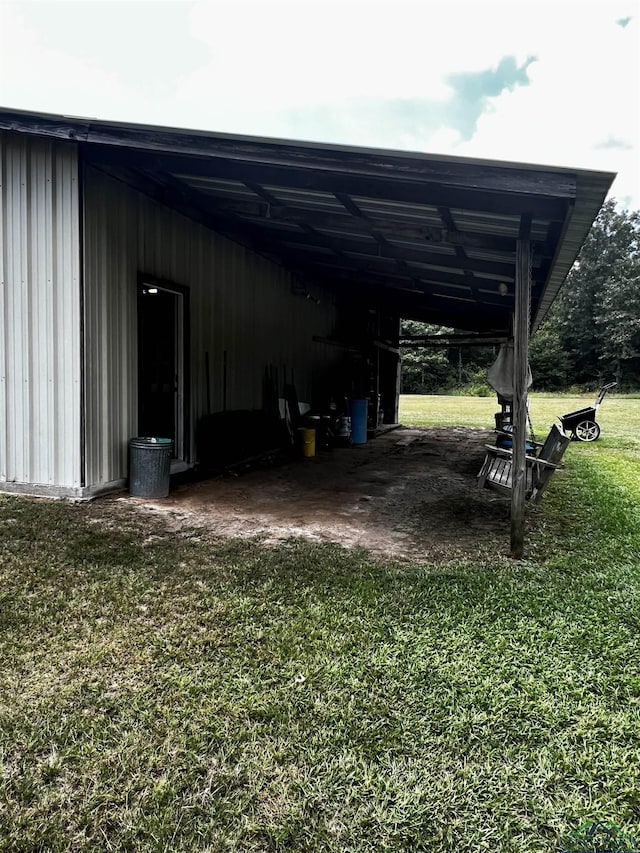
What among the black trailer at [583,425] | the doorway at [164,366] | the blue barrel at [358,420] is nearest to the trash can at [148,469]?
the doorway at [164,366]

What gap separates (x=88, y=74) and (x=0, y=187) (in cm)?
2709

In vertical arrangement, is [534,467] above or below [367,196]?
below

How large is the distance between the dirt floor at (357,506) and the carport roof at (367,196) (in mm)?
2323

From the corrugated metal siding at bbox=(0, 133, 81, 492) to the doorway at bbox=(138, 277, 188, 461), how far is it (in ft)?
4.40

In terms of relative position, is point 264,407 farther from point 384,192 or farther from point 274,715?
point 274,715

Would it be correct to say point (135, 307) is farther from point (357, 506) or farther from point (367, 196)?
point (357, 506)

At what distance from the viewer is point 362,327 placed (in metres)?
12.6

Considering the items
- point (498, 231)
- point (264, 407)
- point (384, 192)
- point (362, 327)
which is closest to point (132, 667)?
point (384, 192)

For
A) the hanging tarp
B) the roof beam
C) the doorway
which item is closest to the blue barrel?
the hanging tarp

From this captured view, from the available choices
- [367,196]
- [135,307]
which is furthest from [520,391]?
[135,307]

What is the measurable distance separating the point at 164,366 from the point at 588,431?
9136 millimetres

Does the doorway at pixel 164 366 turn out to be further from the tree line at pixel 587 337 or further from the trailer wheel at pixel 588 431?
the tree line at pixel 587 337

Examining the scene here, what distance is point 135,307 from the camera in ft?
17.9

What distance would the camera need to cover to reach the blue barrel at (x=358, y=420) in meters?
10.6
